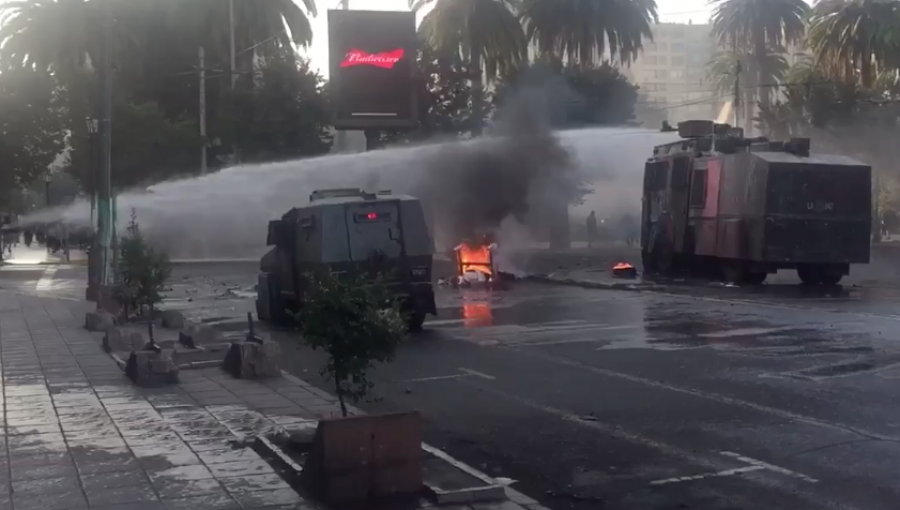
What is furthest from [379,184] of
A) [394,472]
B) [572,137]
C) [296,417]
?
[394,472]

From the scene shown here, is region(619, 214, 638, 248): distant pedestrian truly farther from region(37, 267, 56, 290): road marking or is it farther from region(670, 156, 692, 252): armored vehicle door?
region(37, 267, 56, 290): road marking

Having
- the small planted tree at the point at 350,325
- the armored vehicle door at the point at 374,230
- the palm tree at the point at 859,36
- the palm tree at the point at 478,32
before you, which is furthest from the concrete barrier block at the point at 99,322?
the palm tree at the point at 859,36

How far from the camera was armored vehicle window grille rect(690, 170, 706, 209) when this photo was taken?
26438 mm

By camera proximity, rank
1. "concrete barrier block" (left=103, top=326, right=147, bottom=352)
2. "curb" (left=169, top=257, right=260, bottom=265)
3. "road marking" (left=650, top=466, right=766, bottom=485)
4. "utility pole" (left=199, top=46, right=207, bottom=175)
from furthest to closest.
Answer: "curb" (left=169, top=257, right=260, bottom=265), "utility pole" (left=199, top=46, right=207, bottom=175), "concrete barrier block" (left=103, top=326, right=147, bottom=352), "road marking" (left=650, top=466, right=766, bottom=485)

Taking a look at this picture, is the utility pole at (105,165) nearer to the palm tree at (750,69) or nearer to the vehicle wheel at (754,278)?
the vehicle wheel at (754,278)

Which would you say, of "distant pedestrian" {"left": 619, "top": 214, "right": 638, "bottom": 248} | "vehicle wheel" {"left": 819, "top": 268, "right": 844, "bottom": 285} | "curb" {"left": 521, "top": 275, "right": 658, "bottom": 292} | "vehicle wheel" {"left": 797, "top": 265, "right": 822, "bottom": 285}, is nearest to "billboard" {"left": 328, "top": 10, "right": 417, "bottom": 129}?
"curb" {"left": 521, "top": 275, "right": 658, "bottom": 292}

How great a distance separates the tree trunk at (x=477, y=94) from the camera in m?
46.3

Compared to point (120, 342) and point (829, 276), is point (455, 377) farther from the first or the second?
point (829, 276)

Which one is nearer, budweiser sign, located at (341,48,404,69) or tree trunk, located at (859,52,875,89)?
budweiser sign, located at (341,48,404,69)

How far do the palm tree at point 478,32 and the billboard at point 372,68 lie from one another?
501 cm

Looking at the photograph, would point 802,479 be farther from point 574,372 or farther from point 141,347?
point 141,347

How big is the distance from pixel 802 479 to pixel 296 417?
446 cm

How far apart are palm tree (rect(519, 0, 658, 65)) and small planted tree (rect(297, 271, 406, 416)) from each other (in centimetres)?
3983

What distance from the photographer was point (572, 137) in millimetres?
33531
